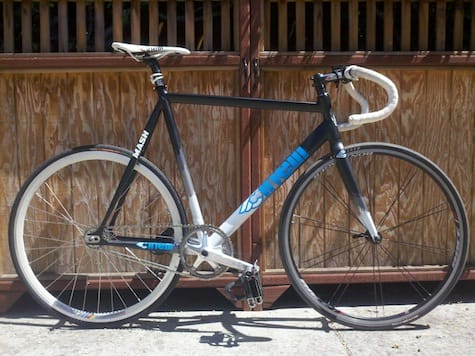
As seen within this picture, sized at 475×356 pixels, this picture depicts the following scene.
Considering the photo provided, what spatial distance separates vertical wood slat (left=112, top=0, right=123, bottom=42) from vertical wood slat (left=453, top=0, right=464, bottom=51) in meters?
2.06

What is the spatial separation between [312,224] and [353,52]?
1.09 m

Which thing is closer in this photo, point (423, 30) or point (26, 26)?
point (26, 26)

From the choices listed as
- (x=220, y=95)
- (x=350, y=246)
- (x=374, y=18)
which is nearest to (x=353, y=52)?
(x=374, y=18)

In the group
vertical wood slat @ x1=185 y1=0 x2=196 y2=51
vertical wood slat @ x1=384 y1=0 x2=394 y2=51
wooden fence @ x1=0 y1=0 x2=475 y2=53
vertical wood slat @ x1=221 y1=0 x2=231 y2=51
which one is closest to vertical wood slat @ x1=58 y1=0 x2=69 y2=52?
wooden fence @ x1=0 y1=0 x2=475 y2=53

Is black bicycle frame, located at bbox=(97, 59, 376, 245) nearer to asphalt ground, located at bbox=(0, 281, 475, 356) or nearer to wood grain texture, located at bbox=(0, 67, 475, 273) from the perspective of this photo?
wood grain texture, located at bbox=(0, 67, 475, 273)

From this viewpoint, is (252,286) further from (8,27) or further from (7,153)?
(8,27)

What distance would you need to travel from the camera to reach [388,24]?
405cm

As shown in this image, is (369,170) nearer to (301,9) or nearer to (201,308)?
(301,9)

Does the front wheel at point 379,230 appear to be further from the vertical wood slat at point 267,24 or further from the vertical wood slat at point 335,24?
the vertical wood slat at point 267,24

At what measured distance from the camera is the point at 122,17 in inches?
160

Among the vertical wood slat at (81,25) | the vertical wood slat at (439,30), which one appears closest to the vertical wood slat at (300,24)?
the vertical wood slat at (439,30)

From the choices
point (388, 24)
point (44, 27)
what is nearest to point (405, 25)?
point (388, 24)

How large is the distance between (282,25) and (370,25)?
21.3 inches

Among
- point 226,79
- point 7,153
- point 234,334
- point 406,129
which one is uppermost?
point 226,79
